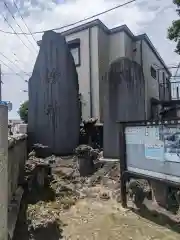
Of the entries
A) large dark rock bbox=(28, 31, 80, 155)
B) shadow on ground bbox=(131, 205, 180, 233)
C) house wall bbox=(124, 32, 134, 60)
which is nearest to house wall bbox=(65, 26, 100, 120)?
house wall bbox=(124, 32, 134, 60)

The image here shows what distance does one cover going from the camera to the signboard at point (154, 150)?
154 inches

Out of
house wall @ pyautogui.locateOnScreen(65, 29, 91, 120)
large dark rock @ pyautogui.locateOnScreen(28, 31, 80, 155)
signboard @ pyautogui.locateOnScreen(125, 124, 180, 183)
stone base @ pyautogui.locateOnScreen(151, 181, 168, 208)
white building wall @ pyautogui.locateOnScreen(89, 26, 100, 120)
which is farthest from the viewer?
house wall @ pyautogui.locateOnScreen(65, 29, 91, 120)

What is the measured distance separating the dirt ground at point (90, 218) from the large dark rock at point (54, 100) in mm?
3469

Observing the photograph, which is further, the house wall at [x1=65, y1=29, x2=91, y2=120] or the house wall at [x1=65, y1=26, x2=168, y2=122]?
the house wall at [x1=65, y1=29, x2=91, y2=120]

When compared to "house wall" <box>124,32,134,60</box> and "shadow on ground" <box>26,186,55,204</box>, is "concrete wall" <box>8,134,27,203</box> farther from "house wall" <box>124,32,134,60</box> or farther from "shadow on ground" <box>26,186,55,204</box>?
"house wall" <box>124,32,134,60</box>

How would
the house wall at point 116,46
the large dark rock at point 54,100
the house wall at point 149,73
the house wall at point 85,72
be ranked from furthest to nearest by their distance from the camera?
the house wall at point 149,73
the house wall at point 116,46
the house wall at point 85,72
the large dark rock at point 54,100

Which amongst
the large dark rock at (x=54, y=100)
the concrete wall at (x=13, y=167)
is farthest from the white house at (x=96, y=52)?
the concrete wall at (x=13, y=167)

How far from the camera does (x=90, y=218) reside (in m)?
4.37

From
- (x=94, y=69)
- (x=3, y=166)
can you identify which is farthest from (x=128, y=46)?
(x=3, y=166)

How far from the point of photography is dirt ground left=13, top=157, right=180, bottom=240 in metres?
3.61

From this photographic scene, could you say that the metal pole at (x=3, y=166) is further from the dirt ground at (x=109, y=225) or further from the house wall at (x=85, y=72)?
the house wall at (x=85, y=72)

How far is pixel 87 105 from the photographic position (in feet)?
47.5

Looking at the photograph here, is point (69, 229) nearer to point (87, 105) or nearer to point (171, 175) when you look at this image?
point (171, 175)

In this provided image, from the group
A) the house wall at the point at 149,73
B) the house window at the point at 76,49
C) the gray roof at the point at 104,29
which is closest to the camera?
the gray roof at the point at 104,29
